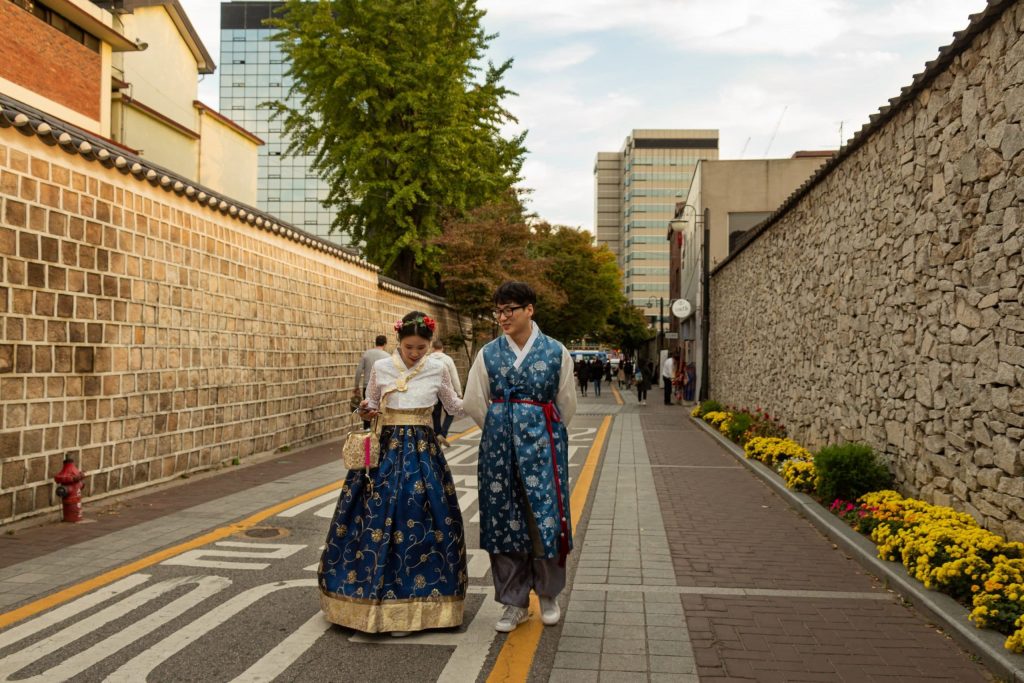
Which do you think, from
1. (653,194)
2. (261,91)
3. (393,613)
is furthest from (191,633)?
(653,194)

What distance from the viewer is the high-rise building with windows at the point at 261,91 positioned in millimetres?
93438

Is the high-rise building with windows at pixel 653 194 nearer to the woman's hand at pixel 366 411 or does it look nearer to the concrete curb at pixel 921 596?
the concrete curb at pixel 921 596

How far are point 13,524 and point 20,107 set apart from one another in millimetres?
3696

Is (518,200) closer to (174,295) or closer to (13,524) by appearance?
(174,295)

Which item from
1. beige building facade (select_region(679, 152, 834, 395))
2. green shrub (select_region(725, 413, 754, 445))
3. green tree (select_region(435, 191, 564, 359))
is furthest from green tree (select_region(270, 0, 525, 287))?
green shrub (select_region(725, 413, 754, 445))

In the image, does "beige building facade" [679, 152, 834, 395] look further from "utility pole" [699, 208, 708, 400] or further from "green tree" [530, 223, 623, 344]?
"green tree" [530, 223, 623, 344]

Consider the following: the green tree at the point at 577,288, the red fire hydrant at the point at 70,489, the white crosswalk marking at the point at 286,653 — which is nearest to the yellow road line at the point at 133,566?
the red fire hydrant at the point at 70,489

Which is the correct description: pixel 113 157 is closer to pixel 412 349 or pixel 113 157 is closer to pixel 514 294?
pixel 412 349

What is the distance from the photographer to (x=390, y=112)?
25.8 metres

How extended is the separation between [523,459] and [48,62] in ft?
61.6

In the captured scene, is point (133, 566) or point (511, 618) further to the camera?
point (133, 566)

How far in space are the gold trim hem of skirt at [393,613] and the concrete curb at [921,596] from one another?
2.72 m

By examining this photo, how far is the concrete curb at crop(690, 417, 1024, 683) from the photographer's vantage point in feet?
13.4

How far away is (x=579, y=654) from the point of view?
4328 millimetres
